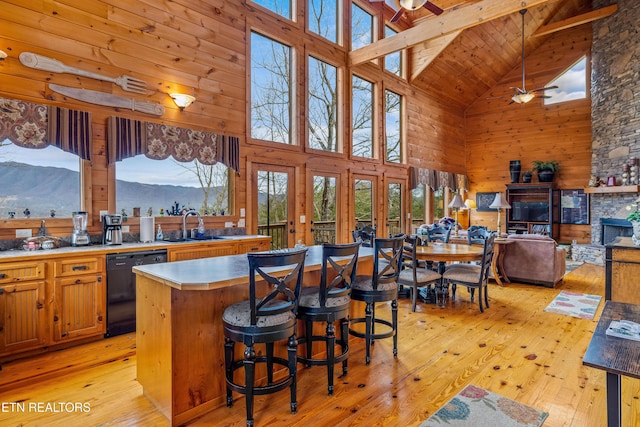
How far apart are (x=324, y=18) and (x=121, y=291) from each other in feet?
19.4

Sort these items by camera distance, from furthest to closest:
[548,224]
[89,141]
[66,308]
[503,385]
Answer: [548,224], [89,141], [66,308], [503,385]

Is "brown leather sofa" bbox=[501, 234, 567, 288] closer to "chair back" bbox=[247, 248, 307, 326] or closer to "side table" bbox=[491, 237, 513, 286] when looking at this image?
"side table" bbox=[491, 237, 513, 286]

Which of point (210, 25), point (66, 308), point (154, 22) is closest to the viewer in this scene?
point (66, 308)

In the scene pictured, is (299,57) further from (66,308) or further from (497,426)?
(497,426)

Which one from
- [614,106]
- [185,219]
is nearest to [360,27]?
[185,219]

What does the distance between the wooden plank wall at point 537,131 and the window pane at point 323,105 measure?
600cm

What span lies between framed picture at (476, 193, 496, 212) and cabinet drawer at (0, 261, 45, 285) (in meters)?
10.7

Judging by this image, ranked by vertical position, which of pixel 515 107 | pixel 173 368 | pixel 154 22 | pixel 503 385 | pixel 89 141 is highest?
pixel 515 107

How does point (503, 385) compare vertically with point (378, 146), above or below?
below

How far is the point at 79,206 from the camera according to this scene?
399 centimetres

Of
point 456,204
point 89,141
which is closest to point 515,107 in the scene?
point 456,204

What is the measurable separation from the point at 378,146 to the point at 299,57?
2710mm

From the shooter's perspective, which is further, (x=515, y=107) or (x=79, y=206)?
(x=515, y=107)

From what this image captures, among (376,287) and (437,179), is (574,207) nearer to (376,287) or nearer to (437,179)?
(437,179)
